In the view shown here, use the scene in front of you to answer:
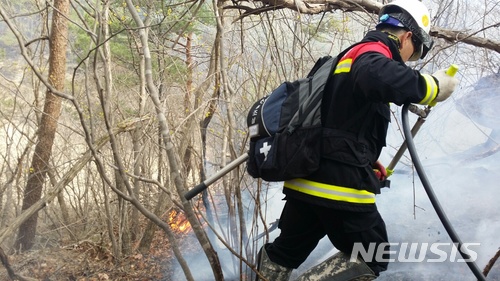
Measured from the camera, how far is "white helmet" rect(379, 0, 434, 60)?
2301 millimetres

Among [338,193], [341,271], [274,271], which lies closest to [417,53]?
[338,193]

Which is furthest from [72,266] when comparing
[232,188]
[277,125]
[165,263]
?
[277,125]

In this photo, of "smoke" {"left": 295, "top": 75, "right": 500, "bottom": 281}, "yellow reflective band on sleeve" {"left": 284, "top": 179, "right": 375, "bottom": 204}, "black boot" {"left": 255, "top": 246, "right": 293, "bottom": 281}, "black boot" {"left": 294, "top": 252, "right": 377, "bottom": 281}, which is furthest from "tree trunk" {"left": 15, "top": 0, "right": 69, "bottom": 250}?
"yellow reflective band on sleeve" {"left": 284, "top": 179, "right": 375, "bottom": 204}

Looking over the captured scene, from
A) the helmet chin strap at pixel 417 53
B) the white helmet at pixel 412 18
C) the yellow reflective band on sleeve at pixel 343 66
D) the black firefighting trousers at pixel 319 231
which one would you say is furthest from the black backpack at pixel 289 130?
the helmet chin strap at pixel 417 53

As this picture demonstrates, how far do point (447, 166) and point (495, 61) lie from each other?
251cm

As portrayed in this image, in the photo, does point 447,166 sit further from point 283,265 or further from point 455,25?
point 455,25

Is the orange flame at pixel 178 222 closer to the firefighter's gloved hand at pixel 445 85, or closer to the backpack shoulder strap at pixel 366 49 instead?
the backpack shoulder strap at pixel 366 49

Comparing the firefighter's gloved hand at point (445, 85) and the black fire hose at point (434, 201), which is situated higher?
the firefighter's gloved hand at point (445, 85)

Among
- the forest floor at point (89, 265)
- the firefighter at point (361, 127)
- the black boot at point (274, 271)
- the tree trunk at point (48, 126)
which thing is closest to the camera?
the firefighter at point (361, 127)

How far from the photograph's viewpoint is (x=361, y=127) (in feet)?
7.00

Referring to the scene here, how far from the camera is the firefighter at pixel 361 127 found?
194 centimetres

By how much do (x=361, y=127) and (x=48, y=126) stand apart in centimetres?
603

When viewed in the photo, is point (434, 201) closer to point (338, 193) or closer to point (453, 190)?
point (338, 193)

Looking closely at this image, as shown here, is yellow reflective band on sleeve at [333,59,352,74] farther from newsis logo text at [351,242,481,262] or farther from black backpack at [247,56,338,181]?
newsis logo text at [351,242,481,262]
